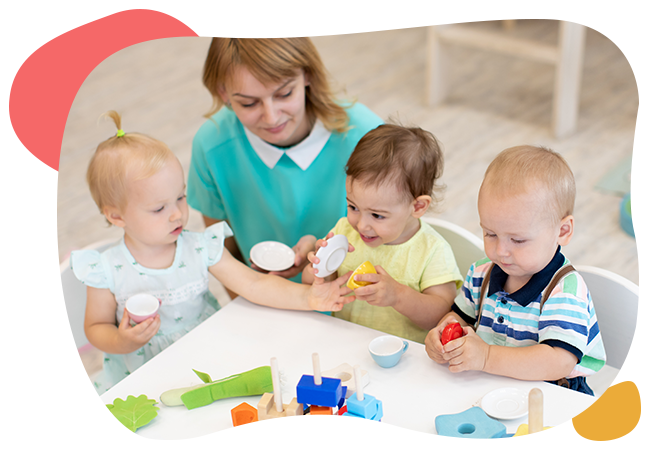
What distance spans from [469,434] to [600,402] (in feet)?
0.66

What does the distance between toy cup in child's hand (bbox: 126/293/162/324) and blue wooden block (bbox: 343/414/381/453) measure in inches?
22.1

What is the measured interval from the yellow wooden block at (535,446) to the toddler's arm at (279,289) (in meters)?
0.45

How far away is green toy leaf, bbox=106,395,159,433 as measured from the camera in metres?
1.06

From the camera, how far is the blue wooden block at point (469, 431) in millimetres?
950

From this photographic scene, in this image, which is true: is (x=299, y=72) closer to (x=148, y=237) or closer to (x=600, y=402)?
(x=148, y=237)

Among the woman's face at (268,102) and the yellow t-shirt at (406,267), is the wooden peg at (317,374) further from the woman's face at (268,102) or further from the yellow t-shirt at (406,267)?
the woman's face at (268,102)

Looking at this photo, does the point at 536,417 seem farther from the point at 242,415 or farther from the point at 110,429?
the point at 110,429

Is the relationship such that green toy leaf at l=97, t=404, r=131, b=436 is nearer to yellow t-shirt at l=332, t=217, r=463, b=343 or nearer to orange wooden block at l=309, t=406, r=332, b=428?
orange wooden block at l=309, t=406, r=332, b=428

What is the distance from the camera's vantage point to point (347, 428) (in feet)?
2.89

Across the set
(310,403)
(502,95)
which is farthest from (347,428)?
(502,95)

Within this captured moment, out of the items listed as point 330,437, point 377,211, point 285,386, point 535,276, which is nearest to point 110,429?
point 285,386

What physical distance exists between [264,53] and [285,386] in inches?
28.9

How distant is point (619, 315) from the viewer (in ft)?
4.13

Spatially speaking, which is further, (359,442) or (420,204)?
(420,204)
